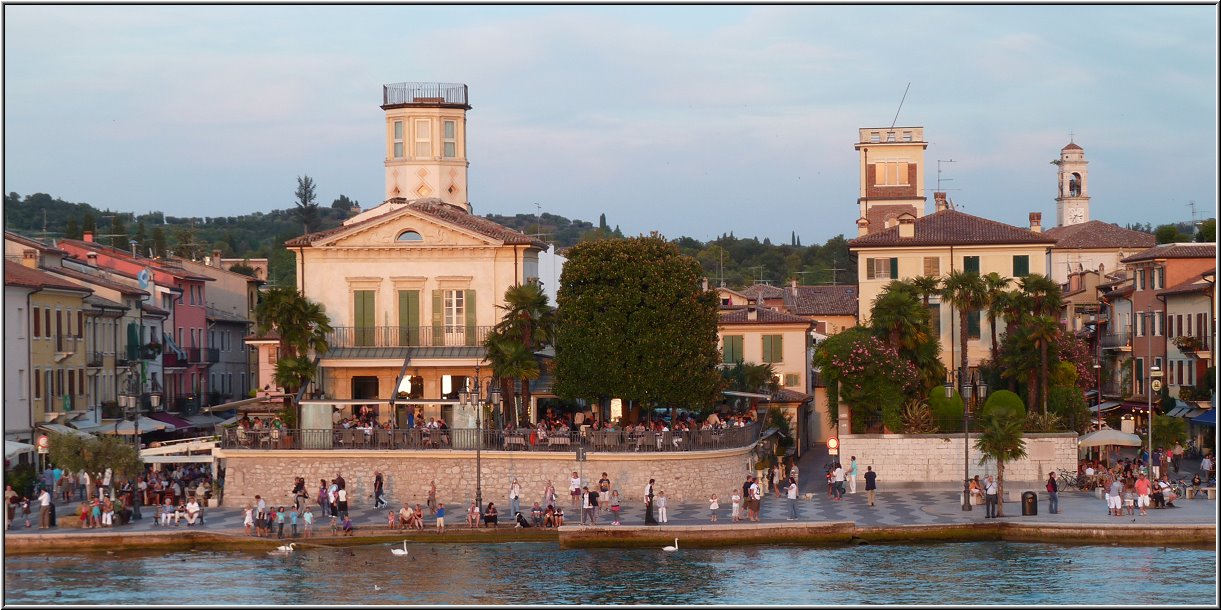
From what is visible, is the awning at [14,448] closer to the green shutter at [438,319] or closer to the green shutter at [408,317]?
the green shutter at [408,317]

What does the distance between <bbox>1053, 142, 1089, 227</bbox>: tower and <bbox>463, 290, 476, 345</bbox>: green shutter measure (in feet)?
260

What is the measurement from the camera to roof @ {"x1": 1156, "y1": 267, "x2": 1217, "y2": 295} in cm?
6481

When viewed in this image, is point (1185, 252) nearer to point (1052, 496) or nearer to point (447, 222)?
point (1052, 496)

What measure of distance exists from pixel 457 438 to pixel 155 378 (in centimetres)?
2683

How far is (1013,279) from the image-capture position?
69.8m

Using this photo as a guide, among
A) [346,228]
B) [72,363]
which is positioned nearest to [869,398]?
[346,228]

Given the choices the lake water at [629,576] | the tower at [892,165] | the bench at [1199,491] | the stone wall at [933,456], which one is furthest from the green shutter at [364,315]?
the tower at [892,165]

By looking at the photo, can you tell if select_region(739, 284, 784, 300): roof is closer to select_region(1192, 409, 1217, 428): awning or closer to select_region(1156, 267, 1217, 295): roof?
select_region(1156, 267, 1217, 295): roof

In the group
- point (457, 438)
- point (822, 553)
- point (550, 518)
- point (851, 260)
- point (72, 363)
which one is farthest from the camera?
point (851, 260)

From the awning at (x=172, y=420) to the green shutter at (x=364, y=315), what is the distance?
1344cm

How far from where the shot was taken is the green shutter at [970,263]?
7119cm

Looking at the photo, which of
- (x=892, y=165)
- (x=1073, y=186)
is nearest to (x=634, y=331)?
(x=892, y=165)

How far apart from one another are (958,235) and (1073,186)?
59205mm

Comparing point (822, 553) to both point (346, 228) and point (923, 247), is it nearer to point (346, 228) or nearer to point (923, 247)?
point (346, 228)
